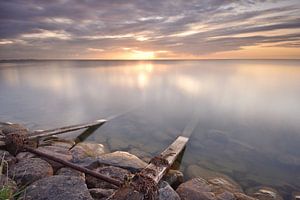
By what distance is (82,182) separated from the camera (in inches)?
162

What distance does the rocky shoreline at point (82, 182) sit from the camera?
377 centimetres

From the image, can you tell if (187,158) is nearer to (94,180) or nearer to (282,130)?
(94,180)

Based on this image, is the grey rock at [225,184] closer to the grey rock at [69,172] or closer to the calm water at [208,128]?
the calm water at [208,128]

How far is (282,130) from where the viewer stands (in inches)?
465

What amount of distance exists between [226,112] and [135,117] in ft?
21.4

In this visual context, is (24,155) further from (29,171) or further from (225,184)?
(225,184)

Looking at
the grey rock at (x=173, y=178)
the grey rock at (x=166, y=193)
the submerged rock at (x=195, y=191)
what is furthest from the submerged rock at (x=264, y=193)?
the grey rock at (x=166, y=193)

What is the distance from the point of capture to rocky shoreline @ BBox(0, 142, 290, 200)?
148 inches

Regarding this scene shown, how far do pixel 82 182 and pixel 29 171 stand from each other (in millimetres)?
1408

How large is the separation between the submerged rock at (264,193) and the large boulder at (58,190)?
498 cm

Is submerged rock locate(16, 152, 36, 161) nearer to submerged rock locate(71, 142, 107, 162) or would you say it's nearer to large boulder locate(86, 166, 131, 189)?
submerged rock locate(71, 142, 107, 162)

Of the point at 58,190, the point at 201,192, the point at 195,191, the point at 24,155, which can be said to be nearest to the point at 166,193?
the point at 195,191

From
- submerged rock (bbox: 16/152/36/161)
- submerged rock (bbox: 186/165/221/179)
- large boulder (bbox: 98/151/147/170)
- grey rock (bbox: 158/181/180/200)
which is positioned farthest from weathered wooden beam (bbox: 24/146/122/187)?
submerged rock (bbox: 186/165/221/179)

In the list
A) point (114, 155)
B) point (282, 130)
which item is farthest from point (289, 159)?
point (114, 155)
